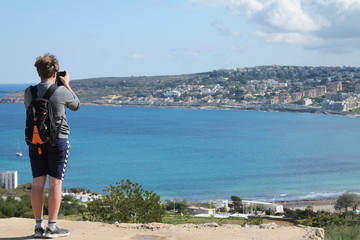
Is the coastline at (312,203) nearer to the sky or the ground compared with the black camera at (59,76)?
nearer to the ground

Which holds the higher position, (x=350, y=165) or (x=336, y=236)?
(x=336, y=236)

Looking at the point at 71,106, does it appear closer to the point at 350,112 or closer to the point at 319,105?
the point at 350,112

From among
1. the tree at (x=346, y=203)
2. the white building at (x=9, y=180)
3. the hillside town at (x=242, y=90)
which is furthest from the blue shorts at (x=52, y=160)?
the hillside town at (x=242, y=90)

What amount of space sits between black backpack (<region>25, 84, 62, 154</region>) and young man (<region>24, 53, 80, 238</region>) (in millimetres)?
48

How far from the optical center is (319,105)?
384 feet

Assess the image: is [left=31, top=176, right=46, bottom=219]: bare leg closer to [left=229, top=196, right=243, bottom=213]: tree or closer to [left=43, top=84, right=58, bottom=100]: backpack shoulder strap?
[left=43, top=84, right=58, bottom=100]: backpack shoulder strap

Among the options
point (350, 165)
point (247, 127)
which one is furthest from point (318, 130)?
point (350, 165)

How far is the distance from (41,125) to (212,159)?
41.0 metres

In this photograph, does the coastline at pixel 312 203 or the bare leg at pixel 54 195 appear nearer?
the bare leg at pixel 54 195

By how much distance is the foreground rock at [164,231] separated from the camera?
4109 millimetres

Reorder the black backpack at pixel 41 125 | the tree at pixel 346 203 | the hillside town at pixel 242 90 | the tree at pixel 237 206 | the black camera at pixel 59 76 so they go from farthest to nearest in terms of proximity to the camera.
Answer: the hillside town at pixel 242 90
the tree at pixel 346 203
the tree at pixel 237 206
the black camera at pixel 59 76
the black backpack at pixel 41 125

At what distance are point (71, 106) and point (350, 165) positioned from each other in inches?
1501

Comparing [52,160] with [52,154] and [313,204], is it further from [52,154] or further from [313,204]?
[313,204]

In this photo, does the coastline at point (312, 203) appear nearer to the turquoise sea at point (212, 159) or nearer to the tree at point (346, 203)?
the tree at point (346, 203)
